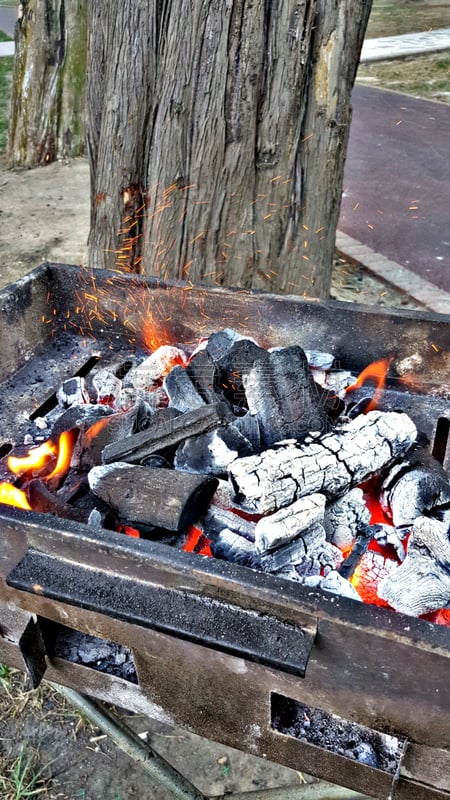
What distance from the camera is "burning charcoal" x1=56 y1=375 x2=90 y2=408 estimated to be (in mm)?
2350

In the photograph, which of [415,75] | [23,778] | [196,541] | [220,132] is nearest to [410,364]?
[196,541]

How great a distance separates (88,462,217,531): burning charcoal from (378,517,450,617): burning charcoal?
→ 1.58 feet

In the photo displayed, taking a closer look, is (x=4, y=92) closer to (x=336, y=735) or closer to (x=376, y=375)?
(x=376, y=375)

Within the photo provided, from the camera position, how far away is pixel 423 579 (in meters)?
1.56

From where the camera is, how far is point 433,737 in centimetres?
132

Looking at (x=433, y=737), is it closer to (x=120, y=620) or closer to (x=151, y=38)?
(x=120, y=620)

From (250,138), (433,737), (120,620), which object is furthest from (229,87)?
(433,737)

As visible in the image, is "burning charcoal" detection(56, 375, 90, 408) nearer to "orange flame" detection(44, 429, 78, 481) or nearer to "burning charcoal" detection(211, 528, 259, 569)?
"orange flame" detection(44, 429, 78, 481)

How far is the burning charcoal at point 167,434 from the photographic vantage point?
76.5 inches

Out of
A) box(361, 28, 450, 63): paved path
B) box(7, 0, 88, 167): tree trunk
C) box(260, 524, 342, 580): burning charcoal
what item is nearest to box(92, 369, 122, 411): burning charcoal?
box(260, 524, 342, 580): burning charcoal

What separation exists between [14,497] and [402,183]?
5.70 m

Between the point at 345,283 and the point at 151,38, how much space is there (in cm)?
237

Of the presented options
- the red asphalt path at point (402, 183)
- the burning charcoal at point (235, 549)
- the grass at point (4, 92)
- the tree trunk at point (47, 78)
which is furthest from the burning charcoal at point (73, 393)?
the grass at point (4, 92)

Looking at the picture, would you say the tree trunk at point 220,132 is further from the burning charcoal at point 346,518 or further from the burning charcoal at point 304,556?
the burning charcoal at point 304,556
